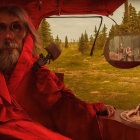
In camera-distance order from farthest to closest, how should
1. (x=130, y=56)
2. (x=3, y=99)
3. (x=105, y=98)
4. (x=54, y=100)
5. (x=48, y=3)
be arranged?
(x=105, y=98), (x=48, y=3), (x=130, y=56), (x=54, y=100), (x=3, y=99)

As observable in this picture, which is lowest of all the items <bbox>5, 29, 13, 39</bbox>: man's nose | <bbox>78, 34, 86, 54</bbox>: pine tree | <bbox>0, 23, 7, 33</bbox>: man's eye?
<bbox>78, 34, 86, 54</bbox>: pine tree

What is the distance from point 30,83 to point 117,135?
543 mm

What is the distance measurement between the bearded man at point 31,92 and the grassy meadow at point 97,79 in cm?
112

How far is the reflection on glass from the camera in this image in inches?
56.2

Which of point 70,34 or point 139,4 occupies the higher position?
point 139,4

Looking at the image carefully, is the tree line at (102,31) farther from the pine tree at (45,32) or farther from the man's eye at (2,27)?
the man's eye at (2,27)

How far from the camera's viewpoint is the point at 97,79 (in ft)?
8.16

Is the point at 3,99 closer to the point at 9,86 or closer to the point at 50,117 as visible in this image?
the point at 9,86

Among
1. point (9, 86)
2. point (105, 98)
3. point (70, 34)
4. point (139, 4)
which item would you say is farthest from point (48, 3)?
point (105, 98)

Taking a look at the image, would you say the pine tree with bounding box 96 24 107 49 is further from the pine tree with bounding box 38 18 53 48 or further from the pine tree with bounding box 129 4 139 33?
the pine tree with bounding box 38 18 53 48

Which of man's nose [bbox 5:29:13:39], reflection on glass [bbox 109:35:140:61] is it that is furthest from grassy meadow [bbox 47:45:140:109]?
man's nose [bbox 5:29:13:39]

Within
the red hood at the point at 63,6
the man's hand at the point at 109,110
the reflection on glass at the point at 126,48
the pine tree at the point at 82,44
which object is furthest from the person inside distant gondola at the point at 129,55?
the pine tree at the point at 82,44

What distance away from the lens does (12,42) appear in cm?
121

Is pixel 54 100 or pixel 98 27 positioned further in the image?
pixel 98 27
